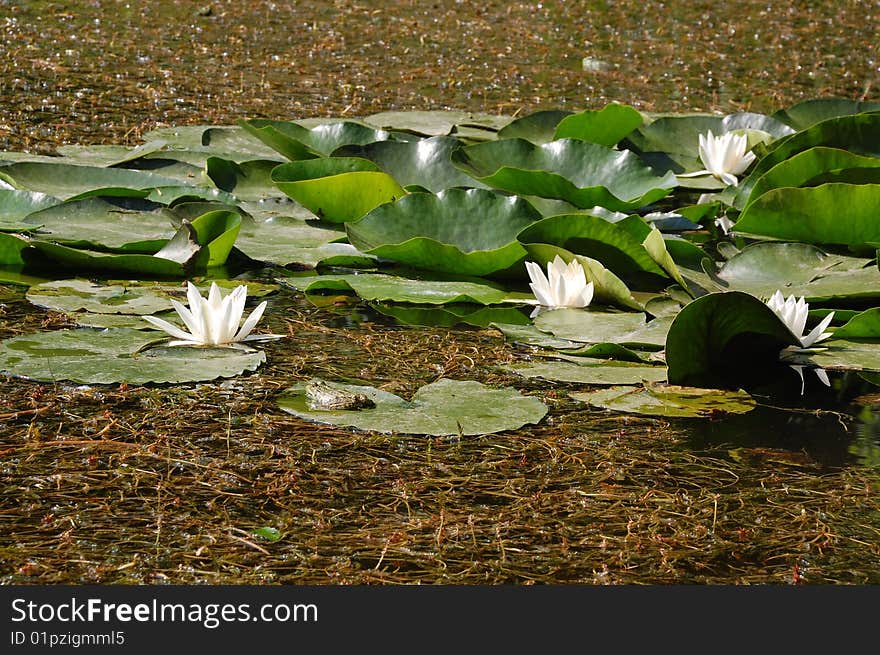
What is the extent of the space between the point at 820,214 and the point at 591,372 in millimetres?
801

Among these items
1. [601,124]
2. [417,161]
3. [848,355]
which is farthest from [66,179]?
[848,355]

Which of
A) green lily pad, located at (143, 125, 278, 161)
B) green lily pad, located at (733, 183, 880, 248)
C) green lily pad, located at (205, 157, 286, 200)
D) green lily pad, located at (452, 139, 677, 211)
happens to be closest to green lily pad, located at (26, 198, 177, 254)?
green lily pad, located at (205, 157, 286, 200)

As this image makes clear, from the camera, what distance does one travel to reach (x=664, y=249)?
231 cm

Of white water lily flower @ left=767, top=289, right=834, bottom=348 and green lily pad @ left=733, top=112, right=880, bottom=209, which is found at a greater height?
green lily pad @ left=733, top=112, right=880, bottom=209

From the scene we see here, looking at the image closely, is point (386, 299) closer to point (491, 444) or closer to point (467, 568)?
point (491, 444)

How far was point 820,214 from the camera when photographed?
2.49 meters

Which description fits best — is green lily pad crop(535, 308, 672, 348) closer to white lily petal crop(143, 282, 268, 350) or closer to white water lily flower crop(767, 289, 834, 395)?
white water lily flower crop(767, 289, 834, 395)

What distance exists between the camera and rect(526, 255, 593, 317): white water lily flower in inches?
90.7

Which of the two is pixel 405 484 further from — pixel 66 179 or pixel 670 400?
pixel 66 179

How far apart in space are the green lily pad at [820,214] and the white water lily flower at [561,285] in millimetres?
441

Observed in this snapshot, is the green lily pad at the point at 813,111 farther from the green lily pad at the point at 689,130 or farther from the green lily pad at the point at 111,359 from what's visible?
the green lily pad at the point at 111,359

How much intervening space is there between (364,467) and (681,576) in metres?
0.48

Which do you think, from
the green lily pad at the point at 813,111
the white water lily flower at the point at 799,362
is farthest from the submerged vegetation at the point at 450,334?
the green lily pad at the point at 813,111

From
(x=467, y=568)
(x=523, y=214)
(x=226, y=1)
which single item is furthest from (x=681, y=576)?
(x=226, y=1)
